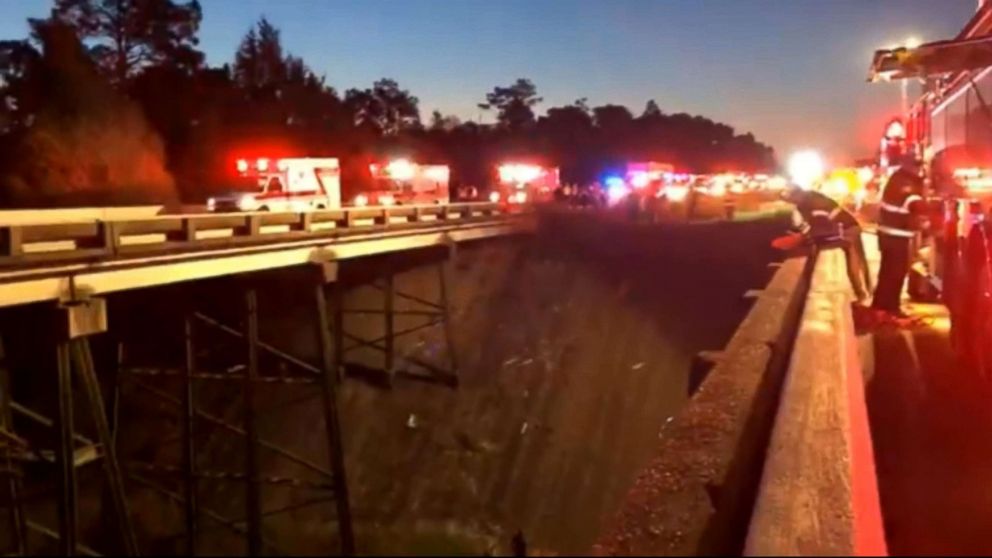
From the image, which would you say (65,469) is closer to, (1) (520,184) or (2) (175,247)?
(2) (175,247)

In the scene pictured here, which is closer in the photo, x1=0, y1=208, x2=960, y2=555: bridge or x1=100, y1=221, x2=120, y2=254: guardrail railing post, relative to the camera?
x1=0, y1=208, x2=960, y2=555: bridge

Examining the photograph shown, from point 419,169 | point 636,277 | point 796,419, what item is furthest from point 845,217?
point 419,169

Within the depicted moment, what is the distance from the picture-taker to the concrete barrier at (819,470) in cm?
375

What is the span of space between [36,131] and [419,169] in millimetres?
12498

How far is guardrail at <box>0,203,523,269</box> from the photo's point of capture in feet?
42.3

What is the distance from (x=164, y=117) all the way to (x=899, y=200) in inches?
1712

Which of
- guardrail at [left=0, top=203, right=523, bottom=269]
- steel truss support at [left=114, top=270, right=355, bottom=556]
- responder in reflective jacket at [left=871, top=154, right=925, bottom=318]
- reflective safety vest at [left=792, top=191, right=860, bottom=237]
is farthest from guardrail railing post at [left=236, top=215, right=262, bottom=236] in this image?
responder in reflective jacket at [left=871, top=154, right=925, bottom=318]

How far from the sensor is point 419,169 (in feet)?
148

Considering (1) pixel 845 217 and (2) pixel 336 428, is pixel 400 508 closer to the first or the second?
(2) pixel 336 428

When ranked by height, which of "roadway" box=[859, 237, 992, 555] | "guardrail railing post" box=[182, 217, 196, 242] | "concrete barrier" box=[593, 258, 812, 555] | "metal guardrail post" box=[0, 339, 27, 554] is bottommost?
"metal guardrail post" box=[0, 339, 27, 554]

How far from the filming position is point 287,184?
34219 millimetres

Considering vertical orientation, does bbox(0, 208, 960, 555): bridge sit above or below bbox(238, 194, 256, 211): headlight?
below

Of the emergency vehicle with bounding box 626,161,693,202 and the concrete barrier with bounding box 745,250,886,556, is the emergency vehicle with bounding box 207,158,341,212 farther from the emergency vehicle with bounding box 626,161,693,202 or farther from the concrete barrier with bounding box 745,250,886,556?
the concrete barrier with bounding box 745,250,886,556

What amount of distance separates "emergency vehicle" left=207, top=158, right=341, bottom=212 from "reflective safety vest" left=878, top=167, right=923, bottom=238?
74.3ft
